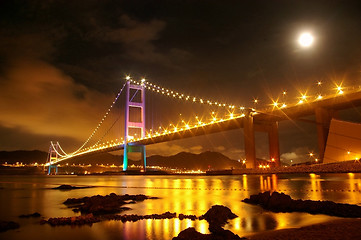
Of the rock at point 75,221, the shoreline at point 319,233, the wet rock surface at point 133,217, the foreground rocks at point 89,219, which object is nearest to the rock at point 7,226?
the foreground rocks at point 89,219

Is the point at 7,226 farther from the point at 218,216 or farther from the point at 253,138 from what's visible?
the point at 253,138

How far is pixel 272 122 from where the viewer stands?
42562mm

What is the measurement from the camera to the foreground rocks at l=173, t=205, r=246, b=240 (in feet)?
17.1

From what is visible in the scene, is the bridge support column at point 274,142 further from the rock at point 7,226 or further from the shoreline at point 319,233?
the rock at point 7,226

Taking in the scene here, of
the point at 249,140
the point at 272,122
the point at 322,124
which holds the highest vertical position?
the point at 272,122

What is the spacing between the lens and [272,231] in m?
6.18

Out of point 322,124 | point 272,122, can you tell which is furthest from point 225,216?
point 272,122

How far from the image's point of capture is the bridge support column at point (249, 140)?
37.3m

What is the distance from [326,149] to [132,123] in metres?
33.2

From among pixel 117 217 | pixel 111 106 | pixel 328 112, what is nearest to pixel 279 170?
pixel 328 112

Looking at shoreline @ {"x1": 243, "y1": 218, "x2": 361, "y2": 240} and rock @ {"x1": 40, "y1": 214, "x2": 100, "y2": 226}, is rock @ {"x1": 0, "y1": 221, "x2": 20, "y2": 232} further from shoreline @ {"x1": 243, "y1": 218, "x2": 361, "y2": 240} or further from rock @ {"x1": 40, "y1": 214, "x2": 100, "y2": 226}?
shoreline @ {"x1": 243, "y1": 218, "x2": 361, "y2": 240}

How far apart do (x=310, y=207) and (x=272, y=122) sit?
3571 centimetres

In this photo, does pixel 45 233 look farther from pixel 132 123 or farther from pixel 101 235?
pixel 132 123

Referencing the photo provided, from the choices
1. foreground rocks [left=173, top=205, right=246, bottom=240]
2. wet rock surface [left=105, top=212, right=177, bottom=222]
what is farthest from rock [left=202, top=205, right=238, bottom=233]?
wet rock surface [left=105, top=212, right=177, bottom=222]
